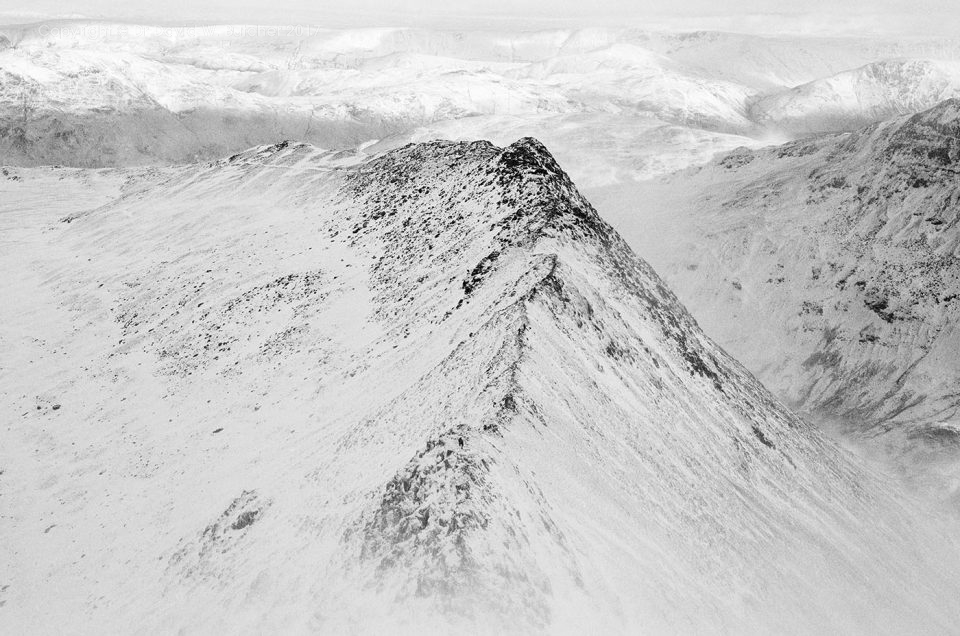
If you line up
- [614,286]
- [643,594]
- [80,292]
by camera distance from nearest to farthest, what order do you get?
[643,594]
[614,286]
[80,292]

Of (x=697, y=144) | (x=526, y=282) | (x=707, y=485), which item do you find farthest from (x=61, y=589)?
(x=697, y=144)

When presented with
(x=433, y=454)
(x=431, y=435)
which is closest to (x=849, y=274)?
(x=431, y=435)

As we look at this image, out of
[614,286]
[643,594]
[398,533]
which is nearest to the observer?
[398,533]

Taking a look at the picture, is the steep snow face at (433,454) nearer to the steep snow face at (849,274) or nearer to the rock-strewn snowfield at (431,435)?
the rock-strewn snowfield at (431,435)

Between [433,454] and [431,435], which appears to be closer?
[433,454]

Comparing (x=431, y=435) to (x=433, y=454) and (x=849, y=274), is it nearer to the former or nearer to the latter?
(x=433, y=454)

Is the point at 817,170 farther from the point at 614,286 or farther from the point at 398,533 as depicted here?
the point at 398,533

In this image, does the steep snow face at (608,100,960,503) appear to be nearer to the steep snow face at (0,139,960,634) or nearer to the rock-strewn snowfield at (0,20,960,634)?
the rock-strewn snowfield at (0,20,960,634)
